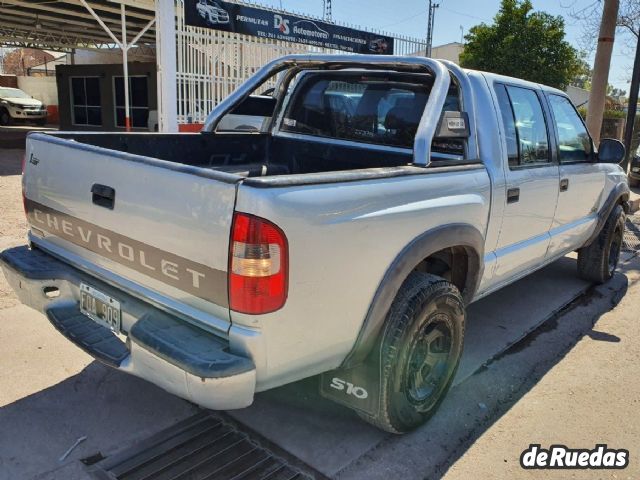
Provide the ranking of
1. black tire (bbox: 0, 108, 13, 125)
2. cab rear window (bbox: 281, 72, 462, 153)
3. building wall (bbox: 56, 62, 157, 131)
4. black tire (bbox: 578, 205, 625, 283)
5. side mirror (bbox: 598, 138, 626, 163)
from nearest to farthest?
cab rear window (bbox: 281, 72, 462, 153) → side mirror (bbox: 598, 138, 626, 163) → black tire (bbox: 578, 205, 625, 283) → building wall (bbox: 56, 62, 157, 131) → black tire (bbox: 0, 108, 13, 125)

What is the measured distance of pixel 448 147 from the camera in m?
3.73

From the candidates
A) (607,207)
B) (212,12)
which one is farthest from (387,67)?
(212,12)

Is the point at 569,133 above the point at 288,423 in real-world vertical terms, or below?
above

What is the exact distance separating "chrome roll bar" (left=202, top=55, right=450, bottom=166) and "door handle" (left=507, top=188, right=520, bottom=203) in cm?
77

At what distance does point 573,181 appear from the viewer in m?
4.48

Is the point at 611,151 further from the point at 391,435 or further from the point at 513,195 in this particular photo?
the point at 391,435

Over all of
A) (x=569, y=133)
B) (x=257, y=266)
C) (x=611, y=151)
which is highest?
(x=569, y=133)

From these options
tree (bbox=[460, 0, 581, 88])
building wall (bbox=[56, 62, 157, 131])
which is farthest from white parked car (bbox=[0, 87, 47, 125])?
tree (bbox=[460, 0, 581, 88])

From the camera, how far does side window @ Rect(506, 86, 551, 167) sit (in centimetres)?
382

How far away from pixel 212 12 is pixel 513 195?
919 cm

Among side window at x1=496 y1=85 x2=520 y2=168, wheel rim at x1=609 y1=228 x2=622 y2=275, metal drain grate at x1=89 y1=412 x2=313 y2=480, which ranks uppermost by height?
side window at x1=496 y1=85 x2=520 y2=168

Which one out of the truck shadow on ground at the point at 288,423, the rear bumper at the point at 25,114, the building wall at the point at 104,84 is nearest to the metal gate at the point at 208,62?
the building wall at the point at 104,84

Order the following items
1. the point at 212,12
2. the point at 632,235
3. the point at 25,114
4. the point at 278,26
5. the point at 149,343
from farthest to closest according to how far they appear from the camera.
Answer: the point at 25,114, the point at 278,26, the point at 212,12, the point at 632,235, the point at 149,343

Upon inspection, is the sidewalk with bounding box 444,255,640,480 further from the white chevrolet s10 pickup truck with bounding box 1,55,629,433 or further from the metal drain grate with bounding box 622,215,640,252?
the metal drain grate with bounding box 622,215,640,252
